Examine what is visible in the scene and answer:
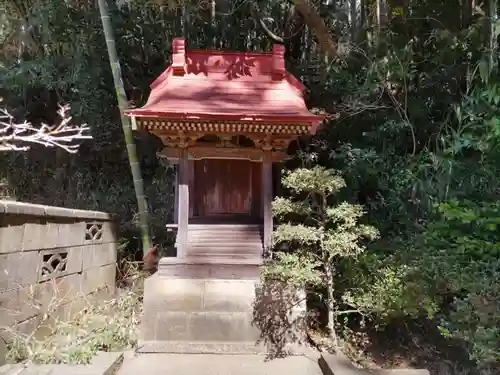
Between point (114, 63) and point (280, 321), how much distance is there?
171 inches

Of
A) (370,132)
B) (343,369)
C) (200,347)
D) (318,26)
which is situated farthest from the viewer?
(318,26)

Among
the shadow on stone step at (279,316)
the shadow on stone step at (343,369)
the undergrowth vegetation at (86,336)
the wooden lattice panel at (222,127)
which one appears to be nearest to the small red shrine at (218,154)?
the wooden lattice panel at (222,127)

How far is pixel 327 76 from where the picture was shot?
6.40 m

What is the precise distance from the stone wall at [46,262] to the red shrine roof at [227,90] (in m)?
1.59

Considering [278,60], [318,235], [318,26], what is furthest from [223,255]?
[318,26]

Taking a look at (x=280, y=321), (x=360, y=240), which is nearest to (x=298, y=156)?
(x=360, y=240)

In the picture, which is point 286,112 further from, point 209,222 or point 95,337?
point 95,337

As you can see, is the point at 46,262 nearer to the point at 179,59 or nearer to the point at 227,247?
the point at 227,247

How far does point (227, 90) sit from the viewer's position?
5.16 metres

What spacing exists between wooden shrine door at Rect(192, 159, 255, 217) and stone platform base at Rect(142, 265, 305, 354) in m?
1.19

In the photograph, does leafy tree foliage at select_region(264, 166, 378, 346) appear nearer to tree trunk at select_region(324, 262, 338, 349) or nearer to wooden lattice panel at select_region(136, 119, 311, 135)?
tree trunk at select_region(324, 262, 338, 349)

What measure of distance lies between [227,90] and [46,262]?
3.11 meters

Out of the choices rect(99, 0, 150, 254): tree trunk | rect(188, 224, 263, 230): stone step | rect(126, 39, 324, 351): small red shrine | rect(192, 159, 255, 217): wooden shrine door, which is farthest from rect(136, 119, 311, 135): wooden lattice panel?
rect(188, 224, 263, 230): stone step

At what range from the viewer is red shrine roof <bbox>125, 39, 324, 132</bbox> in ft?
14.5
